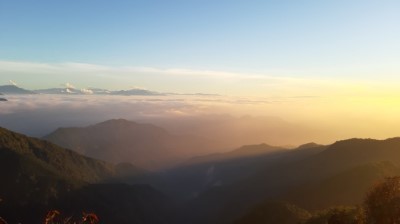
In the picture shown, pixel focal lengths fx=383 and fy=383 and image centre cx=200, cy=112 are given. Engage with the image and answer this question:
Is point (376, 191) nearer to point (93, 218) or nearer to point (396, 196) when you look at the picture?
point (396, 196)

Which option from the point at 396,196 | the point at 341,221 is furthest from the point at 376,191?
the point at 341,221

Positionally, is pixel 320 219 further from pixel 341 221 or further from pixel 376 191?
pixel 376 191

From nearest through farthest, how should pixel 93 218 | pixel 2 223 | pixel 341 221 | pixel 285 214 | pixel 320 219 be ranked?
1. pixel 2 223
2. pixel 93 218
3. pixel 341 221
4. pixel 320 219
5. pixel 285 214

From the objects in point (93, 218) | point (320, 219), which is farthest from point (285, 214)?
point (93, 218)

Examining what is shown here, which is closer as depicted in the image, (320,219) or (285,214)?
(320,219)

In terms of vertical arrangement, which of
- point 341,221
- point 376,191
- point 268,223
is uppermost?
point 376,191

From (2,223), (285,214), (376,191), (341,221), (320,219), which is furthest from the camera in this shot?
(285,214)

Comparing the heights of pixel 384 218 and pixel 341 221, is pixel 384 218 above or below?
above
